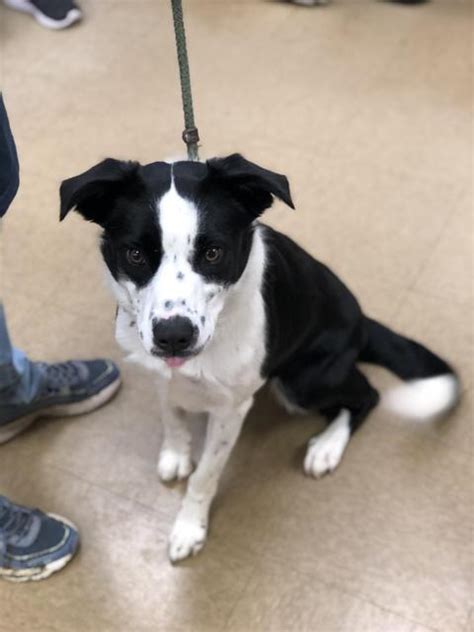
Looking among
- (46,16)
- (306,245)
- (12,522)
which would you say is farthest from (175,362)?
(46,16)

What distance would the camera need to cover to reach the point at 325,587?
1.86 meters

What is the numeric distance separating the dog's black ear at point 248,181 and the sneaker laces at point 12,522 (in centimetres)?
97

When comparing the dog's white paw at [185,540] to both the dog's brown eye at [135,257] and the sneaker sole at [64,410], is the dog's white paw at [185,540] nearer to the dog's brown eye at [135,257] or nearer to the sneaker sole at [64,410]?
the sneaker sole at [64,410]

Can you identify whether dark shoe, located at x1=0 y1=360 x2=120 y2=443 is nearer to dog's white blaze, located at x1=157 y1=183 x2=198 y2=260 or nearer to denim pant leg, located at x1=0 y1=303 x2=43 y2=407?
Answer: denim pant leg, located at x1=0 y1=303 x2=43 y2=407

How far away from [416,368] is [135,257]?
963mm

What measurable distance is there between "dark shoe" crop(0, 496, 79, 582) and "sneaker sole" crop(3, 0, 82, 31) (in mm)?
2303

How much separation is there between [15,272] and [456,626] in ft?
5.36

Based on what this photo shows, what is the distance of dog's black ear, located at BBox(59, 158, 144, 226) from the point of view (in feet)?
4.39

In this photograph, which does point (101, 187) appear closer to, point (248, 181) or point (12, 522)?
point (248, 181)

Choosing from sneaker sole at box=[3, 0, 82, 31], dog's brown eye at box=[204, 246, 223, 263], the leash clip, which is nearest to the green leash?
the leash clip

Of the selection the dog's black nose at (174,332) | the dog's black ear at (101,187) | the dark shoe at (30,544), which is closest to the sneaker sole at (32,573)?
the dark shoe at (30,544)

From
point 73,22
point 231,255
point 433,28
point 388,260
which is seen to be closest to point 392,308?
point 388,260

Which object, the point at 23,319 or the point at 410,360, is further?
the point at 23,319

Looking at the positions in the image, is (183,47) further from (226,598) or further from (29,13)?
(29,13)
